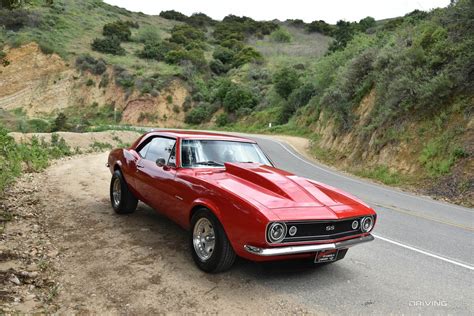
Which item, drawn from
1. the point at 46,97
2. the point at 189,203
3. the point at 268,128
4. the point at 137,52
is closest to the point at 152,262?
the point at 189,203

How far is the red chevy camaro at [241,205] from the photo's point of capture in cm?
399

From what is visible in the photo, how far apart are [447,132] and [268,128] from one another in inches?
972

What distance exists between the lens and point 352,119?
894 inches

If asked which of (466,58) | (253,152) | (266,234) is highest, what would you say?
(466,58)

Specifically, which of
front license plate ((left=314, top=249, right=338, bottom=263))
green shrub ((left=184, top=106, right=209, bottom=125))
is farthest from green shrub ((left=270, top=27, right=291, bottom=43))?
Answer: front license plate ((left=314, top=249, right=338, bottom=263))

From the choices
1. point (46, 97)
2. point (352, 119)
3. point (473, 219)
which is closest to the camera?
point (473, 219)

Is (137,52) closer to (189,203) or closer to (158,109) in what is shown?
(158,109)

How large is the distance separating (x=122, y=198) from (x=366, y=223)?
4.21m

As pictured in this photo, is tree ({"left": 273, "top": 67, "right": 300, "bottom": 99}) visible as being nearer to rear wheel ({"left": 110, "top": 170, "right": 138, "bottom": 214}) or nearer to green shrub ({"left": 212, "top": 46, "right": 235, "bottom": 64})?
green shrub ({"left": 212, "top": 46, "right": 235, "bottom": 64})

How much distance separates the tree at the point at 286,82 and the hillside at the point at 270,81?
12 cm

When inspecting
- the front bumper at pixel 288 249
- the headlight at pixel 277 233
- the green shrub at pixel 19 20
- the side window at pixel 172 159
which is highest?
the green shrub at pixel 19 20

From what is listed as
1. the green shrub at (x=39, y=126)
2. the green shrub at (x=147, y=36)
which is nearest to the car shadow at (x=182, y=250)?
the green shrub at (x=39, y=126)

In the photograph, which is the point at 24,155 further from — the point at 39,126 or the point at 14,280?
the point at 39,126

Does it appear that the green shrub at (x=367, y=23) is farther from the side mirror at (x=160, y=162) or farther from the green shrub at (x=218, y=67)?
the side mirror at (x=160, y=162)
